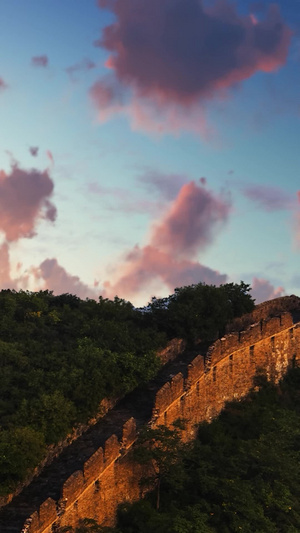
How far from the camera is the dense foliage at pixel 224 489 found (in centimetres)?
2469

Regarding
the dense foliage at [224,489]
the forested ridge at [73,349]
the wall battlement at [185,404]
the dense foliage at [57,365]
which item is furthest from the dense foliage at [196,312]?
the dense foliage at [224,489]

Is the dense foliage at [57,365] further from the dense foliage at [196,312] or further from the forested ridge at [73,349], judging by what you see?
the dense foliage at [196,312]

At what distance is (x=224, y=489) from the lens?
26.2m

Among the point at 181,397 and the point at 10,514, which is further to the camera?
the point at 181,397

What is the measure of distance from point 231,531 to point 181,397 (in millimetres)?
6771

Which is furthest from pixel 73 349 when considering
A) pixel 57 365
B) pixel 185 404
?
pixel 185 404

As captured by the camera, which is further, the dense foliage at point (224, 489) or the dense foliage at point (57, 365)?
the dense foliage at point (57, 365)

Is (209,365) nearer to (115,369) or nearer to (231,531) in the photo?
(115,369)

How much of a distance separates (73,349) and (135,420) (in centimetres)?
538

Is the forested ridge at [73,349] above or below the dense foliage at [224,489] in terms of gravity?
above

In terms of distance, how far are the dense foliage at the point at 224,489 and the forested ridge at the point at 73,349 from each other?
10.9 ft

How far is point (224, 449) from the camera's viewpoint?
29688mm

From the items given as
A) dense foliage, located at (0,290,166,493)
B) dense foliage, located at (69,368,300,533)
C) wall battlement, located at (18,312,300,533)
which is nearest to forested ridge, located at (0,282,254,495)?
dense foliage, located at (0,290,166,493)

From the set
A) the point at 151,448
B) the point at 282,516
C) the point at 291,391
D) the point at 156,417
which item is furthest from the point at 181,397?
the point at 291,391
